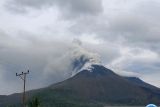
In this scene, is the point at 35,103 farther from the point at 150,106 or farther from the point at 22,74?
the point at 150,106

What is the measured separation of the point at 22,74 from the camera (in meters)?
77.1

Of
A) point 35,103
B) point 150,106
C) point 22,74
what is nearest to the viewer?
point 150,106

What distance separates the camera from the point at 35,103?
84812 mm

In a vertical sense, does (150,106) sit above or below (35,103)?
below

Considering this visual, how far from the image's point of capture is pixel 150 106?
19703mm

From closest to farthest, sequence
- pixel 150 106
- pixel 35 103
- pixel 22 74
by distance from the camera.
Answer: pixel 150 106, pixel 22 74, pixel 35 103

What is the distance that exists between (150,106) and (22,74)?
59.2m

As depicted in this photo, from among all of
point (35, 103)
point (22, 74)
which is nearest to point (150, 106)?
point (22, 74)

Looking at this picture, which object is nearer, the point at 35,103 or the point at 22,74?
the point at 22,74

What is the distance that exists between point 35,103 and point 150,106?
66782 mm

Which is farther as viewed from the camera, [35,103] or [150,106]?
[35,103]

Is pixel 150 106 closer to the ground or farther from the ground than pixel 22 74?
closer to the ground

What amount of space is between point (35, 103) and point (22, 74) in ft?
33.3

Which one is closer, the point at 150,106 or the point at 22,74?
the point at 150,106
